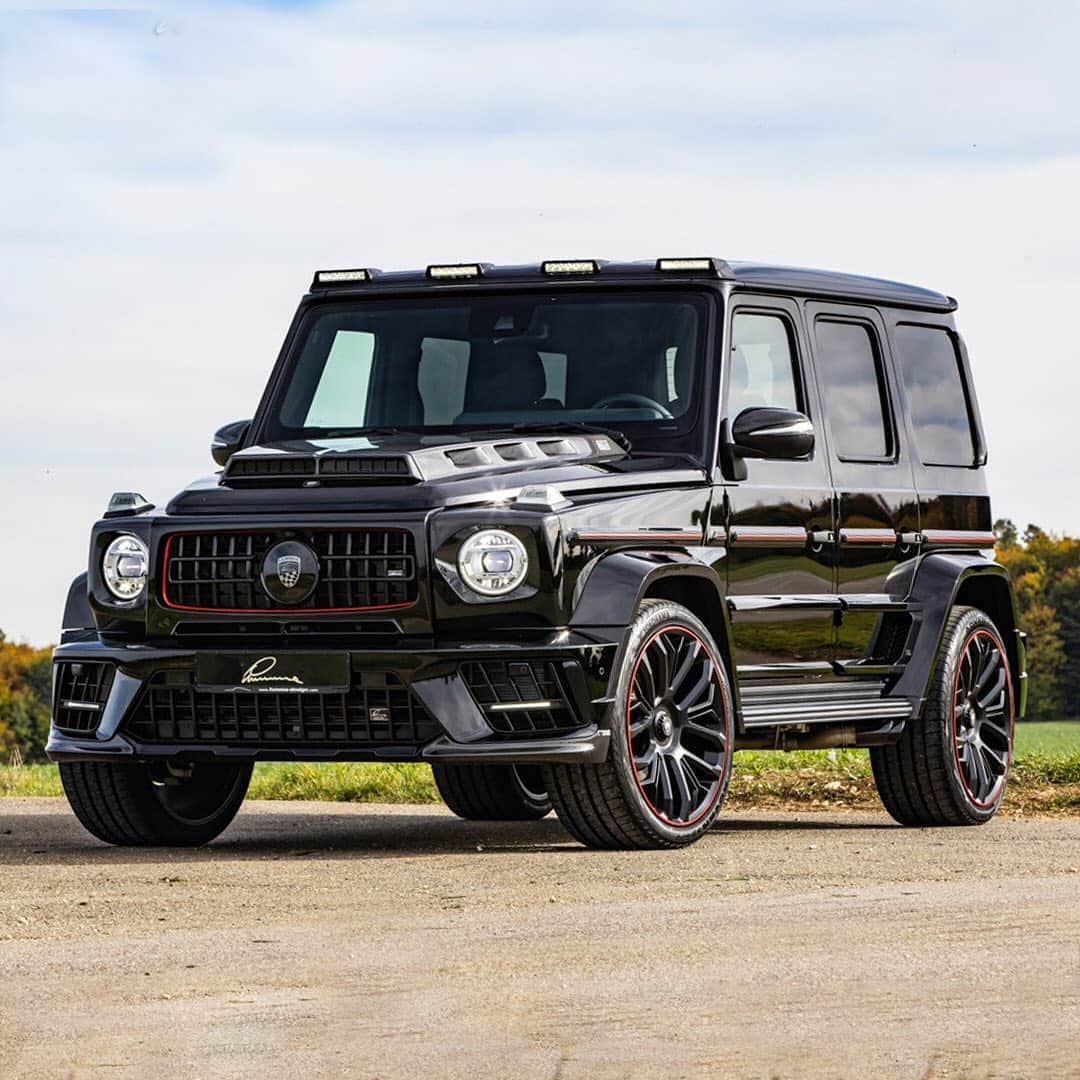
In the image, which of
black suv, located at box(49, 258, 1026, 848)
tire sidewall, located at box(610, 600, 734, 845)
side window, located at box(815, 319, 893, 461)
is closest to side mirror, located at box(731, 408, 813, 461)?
black suv, located at box(49, 258, 1026, 848)

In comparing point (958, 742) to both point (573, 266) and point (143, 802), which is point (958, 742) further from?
point (143, 802)

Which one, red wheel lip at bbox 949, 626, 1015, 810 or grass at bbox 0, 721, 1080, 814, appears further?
grass at bbox 0, 721, 1080, 814

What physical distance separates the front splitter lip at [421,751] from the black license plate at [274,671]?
25cm

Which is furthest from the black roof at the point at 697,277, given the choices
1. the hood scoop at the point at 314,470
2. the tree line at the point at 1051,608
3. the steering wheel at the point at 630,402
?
the tree line at the point at 1051,608

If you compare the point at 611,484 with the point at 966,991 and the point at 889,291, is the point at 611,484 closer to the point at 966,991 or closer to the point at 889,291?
the point at 889,291

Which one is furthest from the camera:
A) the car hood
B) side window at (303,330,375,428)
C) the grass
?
the grass

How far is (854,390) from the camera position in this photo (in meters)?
12.2

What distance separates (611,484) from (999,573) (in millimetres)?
3496

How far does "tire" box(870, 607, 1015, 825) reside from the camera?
40.1 ft

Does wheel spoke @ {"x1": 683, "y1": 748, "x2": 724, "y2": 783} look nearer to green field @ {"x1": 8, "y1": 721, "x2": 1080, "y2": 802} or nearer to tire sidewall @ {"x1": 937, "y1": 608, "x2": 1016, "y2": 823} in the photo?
tire sidewall @ {"x1": 937, "y1": 608, "x2": 1016, "y2": 823}

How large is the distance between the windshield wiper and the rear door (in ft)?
4.46

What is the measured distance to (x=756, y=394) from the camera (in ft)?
37.1

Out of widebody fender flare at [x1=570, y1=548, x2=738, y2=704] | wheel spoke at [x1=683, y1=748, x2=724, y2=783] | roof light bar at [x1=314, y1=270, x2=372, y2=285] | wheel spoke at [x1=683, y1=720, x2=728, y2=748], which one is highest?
roof light bar at [x1=314, y1=270, x2=372, y2=285]

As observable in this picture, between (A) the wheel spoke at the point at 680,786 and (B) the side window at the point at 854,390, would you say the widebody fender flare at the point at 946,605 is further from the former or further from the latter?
(A) the wheel spoke at the point at 680,786
